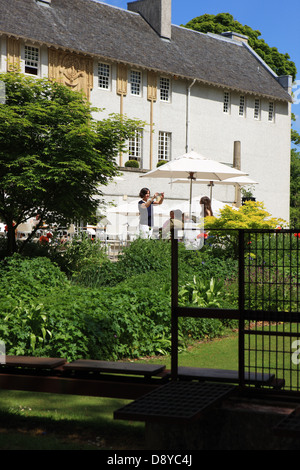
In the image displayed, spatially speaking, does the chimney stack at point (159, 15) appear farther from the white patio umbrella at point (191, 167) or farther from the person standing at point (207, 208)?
the person standing at point (207, 208)

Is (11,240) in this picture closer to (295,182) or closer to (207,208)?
(207,208)

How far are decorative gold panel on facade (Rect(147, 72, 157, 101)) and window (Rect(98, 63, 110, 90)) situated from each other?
8.14 feet

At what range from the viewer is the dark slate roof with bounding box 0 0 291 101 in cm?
3212

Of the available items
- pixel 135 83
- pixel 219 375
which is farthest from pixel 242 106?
pixel 219 375

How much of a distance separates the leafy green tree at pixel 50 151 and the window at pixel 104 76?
69.8 ft

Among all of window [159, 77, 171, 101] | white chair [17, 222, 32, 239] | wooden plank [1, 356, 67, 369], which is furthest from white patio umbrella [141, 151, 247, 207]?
window [159, 77, 171, 101]

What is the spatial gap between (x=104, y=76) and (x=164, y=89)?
14.1 ft

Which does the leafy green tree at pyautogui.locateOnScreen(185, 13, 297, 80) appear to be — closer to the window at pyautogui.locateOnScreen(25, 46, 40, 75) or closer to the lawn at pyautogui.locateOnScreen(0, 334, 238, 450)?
the window at pyautogui.locateOnScreen(25, 46, 40, 75)

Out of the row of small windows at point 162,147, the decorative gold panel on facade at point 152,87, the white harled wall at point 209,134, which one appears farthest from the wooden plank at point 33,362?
the decorative gold panel on facade at point 152,87

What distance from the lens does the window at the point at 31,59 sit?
106ft

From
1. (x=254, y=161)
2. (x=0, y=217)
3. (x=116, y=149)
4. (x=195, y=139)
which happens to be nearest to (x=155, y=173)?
(x=116, y=149)

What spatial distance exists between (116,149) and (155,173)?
223 inches

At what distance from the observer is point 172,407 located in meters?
4.77

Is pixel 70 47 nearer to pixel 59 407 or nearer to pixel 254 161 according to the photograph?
pixel 254 161
